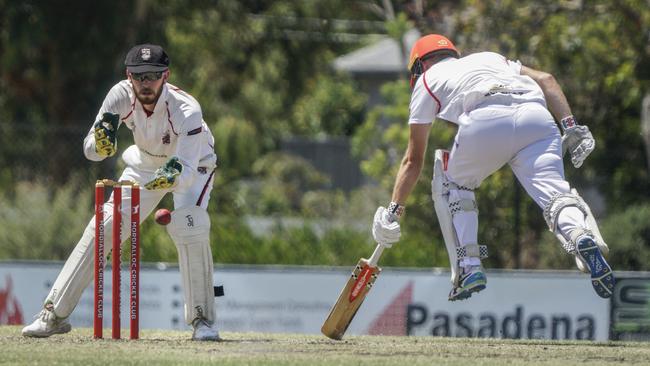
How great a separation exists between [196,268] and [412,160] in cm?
143

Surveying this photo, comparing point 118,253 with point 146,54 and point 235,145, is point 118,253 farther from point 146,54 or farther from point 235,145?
point 235,145

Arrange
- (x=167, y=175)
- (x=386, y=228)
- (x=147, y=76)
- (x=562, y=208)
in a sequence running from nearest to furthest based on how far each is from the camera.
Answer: (x=562, y=208) → (x=167, y=175) → (x=147, y=76) → (x=386, y=228)

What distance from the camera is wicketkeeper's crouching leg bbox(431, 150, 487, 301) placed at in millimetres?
7441

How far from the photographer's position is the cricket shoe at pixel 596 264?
689 centimetres

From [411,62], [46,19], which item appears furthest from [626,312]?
[46,19]

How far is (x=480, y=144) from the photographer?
7.36m

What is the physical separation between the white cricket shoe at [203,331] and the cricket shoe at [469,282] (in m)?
1.43

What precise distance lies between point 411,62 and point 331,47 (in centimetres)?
2646

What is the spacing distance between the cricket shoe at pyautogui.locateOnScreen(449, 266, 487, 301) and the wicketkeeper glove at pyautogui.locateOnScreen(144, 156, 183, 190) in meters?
1.71

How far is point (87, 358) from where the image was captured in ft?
21.3

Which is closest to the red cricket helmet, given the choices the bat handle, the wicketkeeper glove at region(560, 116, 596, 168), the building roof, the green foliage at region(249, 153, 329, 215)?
the wicketkeeper glove at region(560, 116, 596, 168)

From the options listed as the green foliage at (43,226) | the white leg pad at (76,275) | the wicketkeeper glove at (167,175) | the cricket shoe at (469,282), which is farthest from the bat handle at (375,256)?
the green foliage at (43,226)

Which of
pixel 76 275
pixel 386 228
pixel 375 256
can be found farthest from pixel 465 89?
pixel 76 275

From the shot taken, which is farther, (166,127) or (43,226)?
(43,226)
